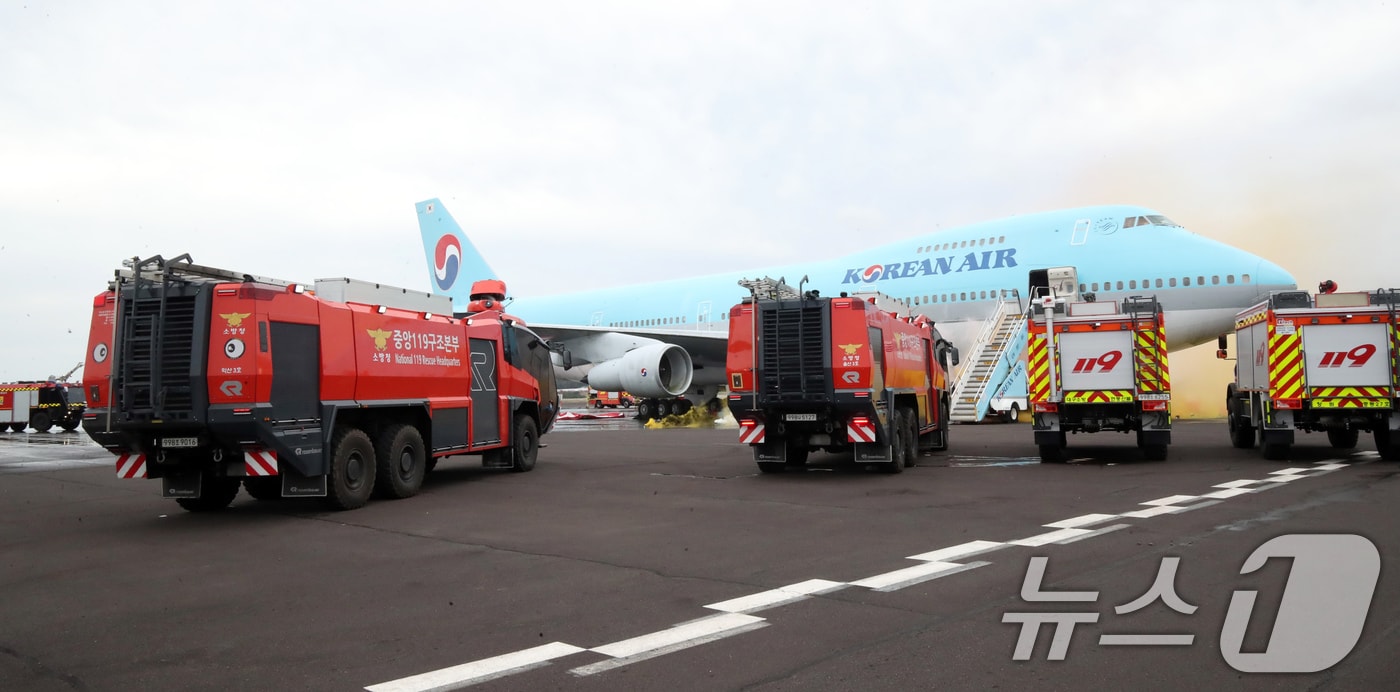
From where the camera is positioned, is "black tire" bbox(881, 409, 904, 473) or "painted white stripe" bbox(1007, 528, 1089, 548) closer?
"painted white stripe" bbox(1007, 528, 1089, 548)

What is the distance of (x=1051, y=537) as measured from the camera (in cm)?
724

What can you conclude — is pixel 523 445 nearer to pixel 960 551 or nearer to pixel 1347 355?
pixel 960 551

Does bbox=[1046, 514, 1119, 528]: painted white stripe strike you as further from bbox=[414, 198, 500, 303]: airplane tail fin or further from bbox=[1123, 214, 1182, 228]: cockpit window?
bbox=[414, 198, 500, 303]: airplane tail fin

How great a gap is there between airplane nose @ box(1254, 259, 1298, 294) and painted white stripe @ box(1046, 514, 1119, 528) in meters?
14.7

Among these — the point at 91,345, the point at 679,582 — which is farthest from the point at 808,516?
the point at 91,345

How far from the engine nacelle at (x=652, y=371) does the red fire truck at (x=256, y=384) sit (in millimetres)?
12048

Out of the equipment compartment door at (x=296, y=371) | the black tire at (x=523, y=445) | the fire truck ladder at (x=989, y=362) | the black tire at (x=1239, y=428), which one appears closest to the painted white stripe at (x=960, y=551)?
the equipment compartment door at (x=296, y=371)

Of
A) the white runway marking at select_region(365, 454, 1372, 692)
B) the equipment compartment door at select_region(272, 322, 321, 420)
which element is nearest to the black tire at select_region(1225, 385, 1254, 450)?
the white runway marking at select_region(365, 454, 1372, 692)

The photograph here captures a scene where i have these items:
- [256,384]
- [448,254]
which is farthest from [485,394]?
[448,254]

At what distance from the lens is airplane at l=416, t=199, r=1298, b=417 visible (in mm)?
20547

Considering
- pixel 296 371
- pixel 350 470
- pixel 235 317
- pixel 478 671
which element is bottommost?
pixel 478 671

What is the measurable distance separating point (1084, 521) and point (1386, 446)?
25.4 ft

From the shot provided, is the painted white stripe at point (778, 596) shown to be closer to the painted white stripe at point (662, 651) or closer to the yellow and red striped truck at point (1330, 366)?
the painted white stripe at point (662, 651)

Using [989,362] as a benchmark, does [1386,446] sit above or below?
below
